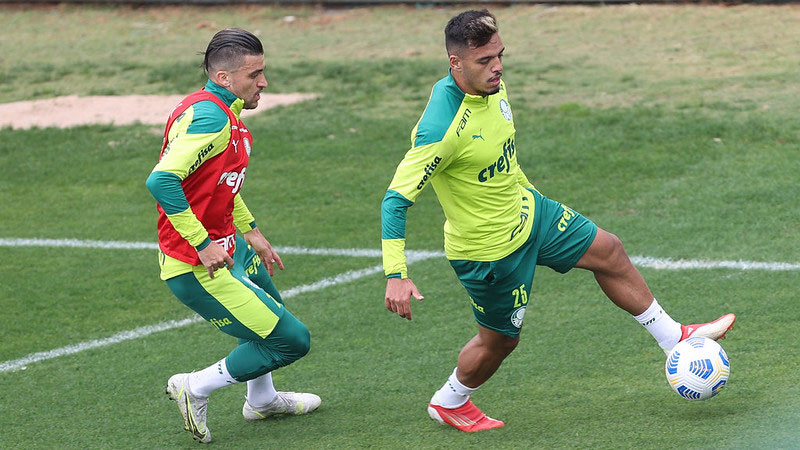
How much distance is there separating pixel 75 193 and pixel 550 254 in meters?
7.23

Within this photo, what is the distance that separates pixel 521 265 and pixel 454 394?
31.7 inches

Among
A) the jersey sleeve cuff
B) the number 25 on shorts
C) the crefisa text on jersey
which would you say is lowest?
the number 25 on shorts

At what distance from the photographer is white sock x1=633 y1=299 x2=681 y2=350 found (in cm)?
591

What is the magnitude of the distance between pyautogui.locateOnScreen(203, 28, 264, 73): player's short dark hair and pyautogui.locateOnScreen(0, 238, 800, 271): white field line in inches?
147

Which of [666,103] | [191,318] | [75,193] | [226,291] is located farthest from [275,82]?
[226,291]

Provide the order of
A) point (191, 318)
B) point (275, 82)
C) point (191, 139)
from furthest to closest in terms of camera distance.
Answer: point (275, 82) < point (191, 318) < point (191, 139)

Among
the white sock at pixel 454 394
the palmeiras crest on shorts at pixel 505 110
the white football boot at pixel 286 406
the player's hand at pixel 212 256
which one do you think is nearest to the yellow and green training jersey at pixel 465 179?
the palmeiras crest on shorts at pixel 505 110

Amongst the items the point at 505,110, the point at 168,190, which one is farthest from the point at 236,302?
the point at 505,110

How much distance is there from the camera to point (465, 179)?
5.55 metres

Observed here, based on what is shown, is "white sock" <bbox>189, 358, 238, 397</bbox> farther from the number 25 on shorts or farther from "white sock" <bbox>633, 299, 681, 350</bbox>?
→ "white sock" <bbox>633, 299, 681, 350</bbox>

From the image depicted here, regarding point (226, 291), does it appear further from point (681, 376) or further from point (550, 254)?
point (681, 376)

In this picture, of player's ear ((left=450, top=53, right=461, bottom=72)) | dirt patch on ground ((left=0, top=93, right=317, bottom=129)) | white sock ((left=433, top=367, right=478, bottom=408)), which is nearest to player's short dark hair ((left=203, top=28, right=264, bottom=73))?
player's ear ((left=450, top=53, right=461, bottom=72))

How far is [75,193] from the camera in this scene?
11.6 meters

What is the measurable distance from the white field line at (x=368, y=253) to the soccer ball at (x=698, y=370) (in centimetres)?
264
